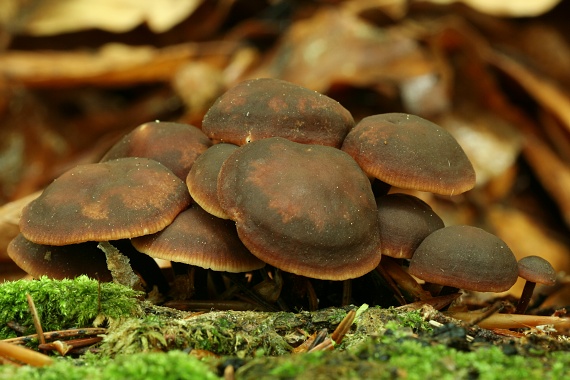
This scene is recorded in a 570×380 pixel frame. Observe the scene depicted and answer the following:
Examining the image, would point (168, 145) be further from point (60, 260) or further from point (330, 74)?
point (330, 74)

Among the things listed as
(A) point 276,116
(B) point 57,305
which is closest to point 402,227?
(A) point 276,116

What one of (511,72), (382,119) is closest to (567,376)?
(382,119)

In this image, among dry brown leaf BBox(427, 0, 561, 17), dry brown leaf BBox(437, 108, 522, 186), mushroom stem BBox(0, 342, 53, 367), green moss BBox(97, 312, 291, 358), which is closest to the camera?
mushroom stem BBox(0, 342, 53, 367)

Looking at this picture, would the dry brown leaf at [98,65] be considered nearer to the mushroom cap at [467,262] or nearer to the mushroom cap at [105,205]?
the mushroom cap at [105,205]

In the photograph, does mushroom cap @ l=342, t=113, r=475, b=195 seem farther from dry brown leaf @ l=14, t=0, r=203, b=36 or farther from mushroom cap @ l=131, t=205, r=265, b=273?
dry brown leaf @ l=14, t=0, r=203, b=36

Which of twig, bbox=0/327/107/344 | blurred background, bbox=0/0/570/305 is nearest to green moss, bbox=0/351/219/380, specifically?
twig, bbox=0/327/107/344

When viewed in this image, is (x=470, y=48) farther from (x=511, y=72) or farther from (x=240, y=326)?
(x=240, y=326)

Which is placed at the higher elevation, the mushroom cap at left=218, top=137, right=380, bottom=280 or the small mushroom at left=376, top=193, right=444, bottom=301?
the mushroom cap at left=218, top=137, right=380, bottom=280
